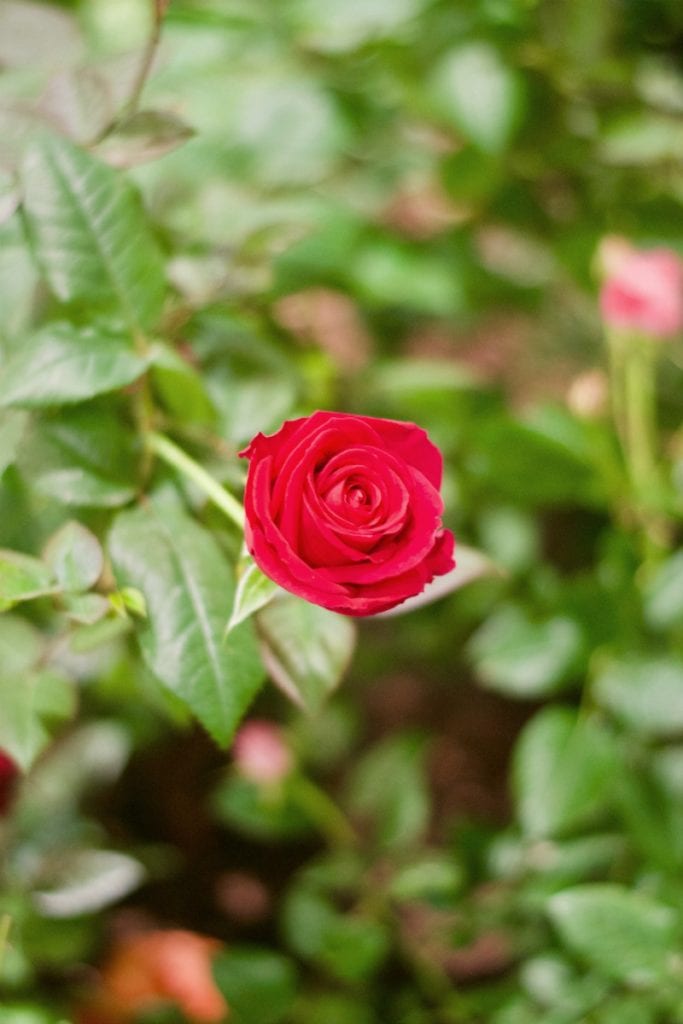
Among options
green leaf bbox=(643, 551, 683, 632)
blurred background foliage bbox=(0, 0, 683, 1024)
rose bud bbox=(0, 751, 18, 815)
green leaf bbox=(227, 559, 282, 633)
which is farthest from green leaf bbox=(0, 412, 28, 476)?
green leaf bbox=(643, 551, 683, 632)

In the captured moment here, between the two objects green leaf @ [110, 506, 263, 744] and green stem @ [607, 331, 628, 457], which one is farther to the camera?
green stem @ [607, 331, 628, 457]

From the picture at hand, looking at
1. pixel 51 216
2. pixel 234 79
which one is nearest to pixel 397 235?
pixel 234 79

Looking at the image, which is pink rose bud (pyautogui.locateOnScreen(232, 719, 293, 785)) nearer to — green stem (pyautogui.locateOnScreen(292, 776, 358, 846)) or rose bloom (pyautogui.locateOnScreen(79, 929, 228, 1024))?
green stem (pyautogui.locateOnScreen(292, 776, 358, 846))

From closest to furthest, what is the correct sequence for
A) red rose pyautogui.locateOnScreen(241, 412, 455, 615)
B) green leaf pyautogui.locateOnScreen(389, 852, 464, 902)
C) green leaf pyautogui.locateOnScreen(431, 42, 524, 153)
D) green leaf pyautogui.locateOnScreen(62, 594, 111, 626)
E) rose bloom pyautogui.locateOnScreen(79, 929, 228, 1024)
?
red rose pyautogui.locateOnScreen(241, 412, 455, 615)
green leaf pyautogui.locateOnScreen(62, 594, 111, 626)
green leaf pyautogui.locateOnScreen(389, 852, 464, 902)
rose bloom pyautogui.locateOnScreen(79, 929, 228, 1024)
green leaf pyautogui.locateOnScreen(431, 42, 524, 153)

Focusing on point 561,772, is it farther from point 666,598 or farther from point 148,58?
point 148,58

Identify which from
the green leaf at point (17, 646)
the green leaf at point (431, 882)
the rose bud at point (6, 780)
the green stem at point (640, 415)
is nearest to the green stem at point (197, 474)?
the green leaf at point (17, 646)

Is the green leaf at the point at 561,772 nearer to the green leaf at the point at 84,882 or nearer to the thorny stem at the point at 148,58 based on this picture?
the green leaf at the point at 84,882

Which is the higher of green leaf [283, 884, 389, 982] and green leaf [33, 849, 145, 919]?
green leaf [33, 849, 145, 919]
